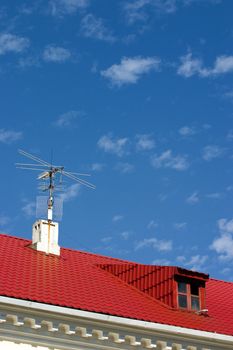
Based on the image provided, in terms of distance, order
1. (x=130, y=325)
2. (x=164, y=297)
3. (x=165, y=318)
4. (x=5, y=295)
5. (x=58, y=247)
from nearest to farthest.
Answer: (x=5, y=295) < (x=130, y=325) < (x=165, y=318) < (x=164, y=297) < (x=58, y=247)

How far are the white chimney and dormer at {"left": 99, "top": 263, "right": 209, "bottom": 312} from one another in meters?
1.83

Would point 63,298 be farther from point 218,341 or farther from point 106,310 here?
point 218,341

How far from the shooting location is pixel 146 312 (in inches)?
821

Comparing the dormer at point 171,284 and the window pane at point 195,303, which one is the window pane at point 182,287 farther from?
the window pane at point 195,303

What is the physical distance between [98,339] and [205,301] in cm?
585

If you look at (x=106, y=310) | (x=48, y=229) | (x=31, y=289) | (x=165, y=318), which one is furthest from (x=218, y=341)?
(x=48, y=229)

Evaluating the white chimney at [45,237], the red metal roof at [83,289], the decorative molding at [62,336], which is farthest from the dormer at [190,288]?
the white chimney at [45,237]

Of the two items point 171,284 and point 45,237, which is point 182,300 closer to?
point 171,284

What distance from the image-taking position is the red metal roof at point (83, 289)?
19.5 metres

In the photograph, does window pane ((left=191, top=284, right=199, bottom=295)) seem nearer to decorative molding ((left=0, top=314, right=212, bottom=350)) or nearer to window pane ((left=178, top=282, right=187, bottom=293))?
window pane ((left=178, top=282, right=187, bottom=293))

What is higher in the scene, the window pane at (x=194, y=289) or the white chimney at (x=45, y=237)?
the white chimney at (x=45, y=237)

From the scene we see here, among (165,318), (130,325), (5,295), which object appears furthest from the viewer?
(165,318)

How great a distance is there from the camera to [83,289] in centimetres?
2103

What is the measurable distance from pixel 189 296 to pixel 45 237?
4.64 meters
